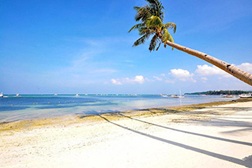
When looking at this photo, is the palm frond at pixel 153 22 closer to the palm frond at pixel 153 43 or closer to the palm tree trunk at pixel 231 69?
the palm frond at pixel 153 43

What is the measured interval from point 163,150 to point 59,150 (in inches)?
139

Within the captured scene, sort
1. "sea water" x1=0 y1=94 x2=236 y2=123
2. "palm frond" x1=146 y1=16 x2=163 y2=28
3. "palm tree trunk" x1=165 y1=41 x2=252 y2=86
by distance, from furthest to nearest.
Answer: "sea water" x1=0 y1=94 x2=236 y2=123, "palm frond" x1=146 y1=16 x2=163 y2=28, "palm tree trunk" x1=165 y1=41 x2=252 y2=86

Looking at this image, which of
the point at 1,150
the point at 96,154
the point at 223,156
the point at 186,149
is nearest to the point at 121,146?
the point at 96,154

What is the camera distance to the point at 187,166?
176 inches

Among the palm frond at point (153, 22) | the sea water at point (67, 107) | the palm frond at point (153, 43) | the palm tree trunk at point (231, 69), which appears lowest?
the sea water at point (67, 107)

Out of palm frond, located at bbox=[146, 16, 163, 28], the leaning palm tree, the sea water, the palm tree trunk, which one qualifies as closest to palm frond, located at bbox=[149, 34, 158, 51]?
the leaning palm tree

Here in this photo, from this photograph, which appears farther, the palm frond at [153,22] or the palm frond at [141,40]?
the palm frond at [141,40]

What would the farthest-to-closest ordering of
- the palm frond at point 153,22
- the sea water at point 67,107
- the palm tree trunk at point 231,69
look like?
the sea water at point 67,107 → the palm frond at point 153,22 → the palm tree trunk at point 231,69

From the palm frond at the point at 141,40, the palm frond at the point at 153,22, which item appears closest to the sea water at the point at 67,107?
the palm frond at the point at 141,40

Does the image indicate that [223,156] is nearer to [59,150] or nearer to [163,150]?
[163,150]

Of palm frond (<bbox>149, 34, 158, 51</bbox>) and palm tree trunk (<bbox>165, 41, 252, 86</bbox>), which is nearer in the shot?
palm tree trunk (<bbox>165, 41, 252, 86</bbox>)

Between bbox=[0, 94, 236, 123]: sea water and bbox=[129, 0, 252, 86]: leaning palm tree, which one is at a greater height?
bbox=[129, 0, 252, 86]: leaning palm tree

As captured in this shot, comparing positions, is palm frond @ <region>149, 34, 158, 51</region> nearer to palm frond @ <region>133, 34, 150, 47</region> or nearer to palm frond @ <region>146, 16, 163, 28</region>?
palm frond @ <region>133, 34, 150, 47</region>

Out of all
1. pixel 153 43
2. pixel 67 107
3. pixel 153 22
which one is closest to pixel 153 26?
pixel 153 22
